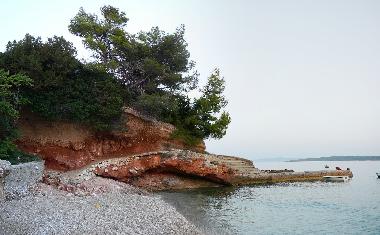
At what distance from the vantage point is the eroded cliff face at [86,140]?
105ft

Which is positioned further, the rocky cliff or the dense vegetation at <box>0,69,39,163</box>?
the rocky cliff

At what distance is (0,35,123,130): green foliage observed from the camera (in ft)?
95.9

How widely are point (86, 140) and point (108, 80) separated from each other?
572 centimetres

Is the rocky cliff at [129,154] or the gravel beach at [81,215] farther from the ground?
the rocky cliff at [129,154]

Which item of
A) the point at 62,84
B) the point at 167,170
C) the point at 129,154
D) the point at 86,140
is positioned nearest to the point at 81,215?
the point at 62,84

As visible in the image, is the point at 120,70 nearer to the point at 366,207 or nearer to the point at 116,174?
the point at 116,174

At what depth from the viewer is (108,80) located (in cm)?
3441

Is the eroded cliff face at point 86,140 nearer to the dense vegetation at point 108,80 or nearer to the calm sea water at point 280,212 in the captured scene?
the dense vegetation at point 108,80

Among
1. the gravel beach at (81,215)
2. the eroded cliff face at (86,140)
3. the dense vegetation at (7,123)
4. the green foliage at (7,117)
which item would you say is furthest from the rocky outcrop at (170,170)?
the gravel beach at (81,215)

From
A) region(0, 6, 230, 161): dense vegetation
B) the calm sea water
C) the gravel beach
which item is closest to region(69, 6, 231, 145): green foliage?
region(0, 6, 230, 161): dense vegetation

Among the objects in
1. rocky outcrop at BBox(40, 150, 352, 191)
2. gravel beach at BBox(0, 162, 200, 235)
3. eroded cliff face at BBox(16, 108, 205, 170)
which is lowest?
gravel beach at BBox(0, 162, 200, 235)

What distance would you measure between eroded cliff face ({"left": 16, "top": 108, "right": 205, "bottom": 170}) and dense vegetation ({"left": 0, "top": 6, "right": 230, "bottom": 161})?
121 centimetres

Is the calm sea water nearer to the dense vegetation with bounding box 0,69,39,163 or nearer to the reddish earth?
the reddish earth

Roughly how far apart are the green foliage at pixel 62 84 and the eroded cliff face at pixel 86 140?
146 cm
